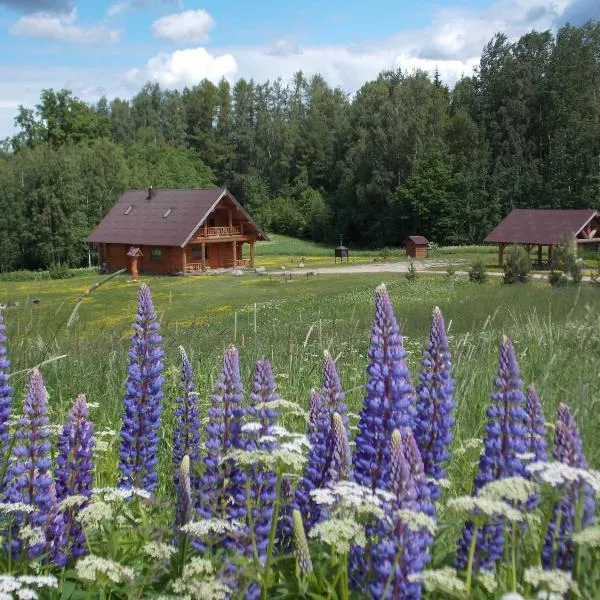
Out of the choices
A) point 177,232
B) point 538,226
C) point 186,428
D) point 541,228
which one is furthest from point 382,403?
point 177,232

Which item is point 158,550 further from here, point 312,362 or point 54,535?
point 312,362

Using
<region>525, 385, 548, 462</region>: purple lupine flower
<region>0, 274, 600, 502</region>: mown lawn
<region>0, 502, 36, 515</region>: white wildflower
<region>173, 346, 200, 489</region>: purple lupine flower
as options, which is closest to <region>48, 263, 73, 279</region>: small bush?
<region>0, 274, 600, 502</region>: mown lawn

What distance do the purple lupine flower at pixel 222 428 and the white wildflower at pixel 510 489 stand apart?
0.94m

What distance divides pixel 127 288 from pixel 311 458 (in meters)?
43.1

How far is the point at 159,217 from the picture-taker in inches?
2306

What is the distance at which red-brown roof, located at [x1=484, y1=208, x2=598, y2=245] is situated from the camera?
49.1 metres

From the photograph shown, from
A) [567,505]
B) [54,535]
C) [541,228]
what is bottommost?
[54,535]

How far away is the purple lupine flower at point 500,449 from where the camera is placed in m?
2.37

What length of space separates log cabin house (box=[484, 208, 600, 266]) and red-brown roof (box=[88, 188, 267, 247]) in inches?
735

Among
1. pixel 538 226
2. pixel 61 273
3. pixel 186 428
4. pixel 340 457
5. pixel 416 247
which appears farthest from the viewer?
pixel 416 247

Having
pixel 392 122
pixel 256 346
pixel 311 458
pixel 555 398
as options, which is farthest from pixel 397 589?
pixel 392 122

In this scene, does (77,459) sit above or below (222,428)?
below

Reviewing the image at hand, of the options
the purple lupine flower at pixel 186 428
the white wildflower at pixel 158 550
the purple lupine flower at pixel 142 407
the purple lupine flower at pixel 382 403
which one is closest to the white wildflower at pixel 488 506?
the purple lupine flower at pixel 382 403

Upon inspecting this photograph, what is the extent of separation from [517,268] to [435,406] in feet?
115
